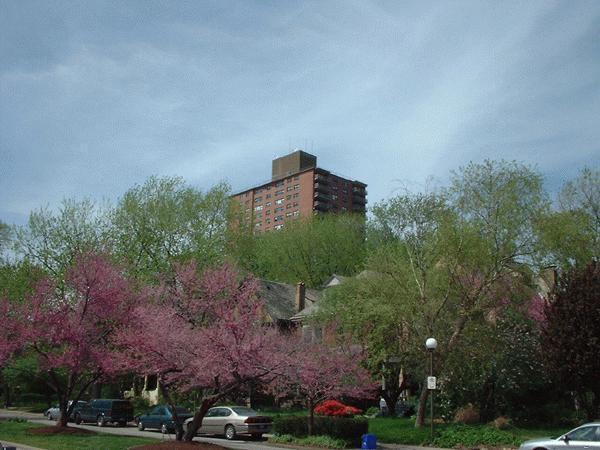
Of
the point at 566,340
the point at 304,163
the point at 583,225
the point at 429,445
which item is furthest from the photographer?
the point at 304,163

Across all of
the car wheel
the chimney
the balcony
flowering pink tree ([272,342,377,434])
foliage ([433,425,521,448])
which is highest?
the balcony

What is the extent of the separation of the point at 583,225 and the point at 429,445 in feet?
53.3

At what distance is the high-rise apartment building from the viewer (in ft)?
400

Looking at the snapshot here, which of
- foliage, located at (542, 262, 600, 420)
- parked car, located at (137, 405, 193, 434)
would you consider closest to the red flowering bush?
parked car, located at (137, 405, 193, 434)

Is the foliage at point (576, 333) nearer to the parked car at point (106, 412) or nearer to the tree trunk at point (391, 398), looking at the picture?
the tree trunk at point (391, 398)

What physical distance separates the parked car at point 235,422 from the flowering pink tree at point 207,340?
28.2ft

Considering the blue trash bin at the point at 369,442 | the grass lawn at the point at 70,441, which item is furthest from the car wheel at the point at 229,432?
the blue trash bin at the point at 369,442

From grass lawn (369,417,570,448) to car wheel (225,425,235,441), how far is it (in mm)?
6299

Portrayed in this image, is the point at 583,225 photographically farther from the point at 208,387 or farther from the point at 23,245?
the point at 23,245

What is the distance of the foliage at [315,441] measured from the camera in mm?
25109

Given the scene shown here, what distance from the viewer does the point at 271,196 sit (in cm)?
12912

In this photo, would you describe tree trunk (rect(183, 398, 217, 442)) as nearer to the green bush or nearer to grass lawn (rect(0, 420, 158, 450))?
grass lawn (rect(0, 420, 158, 450))

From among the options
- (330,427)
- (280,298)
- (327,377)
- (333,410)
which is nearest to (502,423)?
(333,410)

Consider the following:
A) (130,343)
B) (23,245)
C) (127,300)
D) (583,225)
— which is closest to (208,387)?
(130,343)
